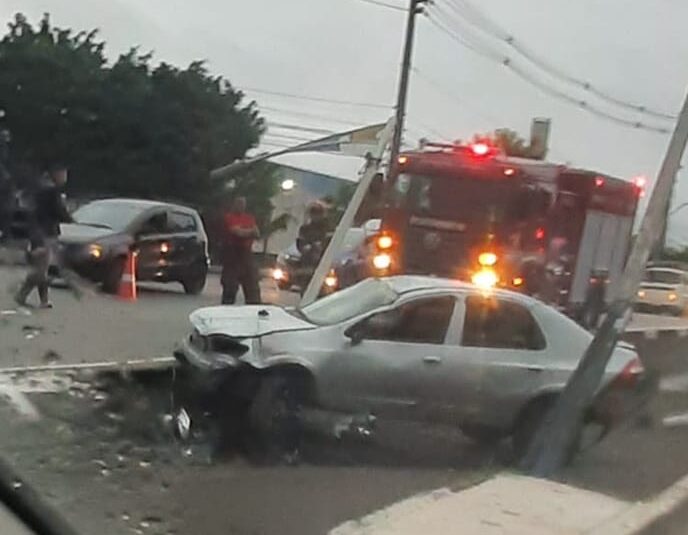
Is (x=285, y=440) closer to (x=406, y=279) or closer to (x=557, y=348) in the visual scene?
(x=406, y=279)

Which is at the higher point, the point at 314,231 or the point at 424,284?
the point at 314,231

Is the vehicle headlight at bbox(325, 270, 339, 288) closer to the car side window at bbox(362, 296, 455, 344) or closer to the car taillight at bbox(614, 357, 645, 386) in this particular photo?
the car side window at bbox(362, 296, 455, 344)

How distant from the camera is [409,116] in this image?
5.50m

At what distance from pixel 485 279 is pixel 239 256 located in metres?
0.93

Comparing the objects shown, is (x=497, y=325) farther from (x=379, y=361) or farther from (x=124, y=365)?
(x=124, y=365)

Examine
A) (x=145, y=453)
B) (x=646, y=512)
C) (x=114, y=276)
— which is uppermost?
(x=114, y=276)

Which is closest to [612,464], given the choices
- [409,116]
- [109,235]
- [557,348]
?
[557,348]

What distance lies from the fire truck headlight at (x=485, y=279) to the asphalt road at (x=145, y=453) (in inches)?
23.1

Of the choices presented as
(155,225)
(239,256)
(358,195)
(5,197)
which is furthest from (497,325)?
(5,197)

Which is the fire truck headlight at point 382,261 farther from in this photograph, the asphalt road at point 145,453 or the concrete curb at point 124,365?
the concrete curb at point 124,365

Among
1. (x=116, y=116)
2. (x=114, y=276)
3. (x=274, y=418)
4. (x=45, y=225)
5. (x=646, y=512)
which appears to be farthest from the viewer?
(x=646, y=512)

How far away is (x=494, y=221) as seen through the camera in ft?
17.7

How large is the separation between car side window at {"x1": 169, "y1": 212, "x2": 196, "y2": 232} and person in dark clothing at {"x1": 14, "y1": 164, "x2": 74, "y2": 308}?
37 cm

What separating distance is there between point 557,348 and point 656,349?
0.91 m
